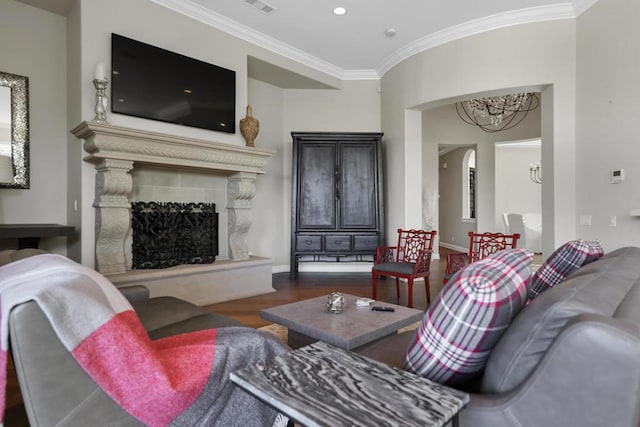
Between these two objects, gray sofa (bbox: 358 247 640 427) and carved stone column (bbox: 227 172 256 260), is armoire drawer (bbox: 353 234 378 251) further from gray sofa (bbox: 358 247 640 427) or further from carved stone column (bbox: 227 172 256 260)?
gray sofa (bbox: 358 247 640 427)

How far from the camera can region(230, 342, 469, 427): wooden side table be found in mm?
703

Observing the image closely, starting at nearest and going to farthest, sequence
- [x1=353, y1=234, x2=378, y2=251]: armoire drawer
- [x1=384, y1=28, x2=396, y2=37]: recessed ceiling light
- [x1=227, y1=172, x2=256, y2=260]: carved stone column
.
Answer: [x1=227, y1=172, x2=256, y2=260]: carved stone column
[x1=384, y1=28, x2=396, y2=37]: recessed ceiling light
[x1=353, y1=234, x2=378, y2=251]: armoire drawer

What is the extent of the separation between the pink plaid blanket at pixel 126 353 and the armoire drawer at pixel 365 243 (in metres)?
3.90

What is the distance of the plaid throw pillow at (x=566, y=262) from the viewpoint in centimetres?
163

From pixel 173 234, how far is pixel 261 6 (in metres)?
2.66

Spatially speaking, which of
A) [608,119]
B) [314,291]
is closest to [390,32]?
[608,119]

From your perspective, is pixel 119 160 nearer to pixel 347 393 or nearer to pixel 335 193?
pixel 335 193

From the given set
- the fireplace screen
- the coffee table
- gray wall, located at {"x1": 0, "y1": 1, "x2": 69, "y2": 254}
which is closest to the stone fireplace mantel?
the fireplace screen

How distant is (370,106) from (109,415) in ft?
17.4

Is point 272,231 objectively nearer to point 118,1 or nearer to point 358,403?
point 118,1

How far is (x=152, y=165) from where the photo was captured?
3633mm

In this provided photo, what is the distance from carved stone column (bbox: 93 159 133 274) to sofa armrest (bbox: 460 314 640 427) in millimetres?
3311

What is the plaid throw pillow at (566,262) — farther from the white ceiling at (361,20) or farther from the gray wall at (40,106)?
the gray wall at (40,106)

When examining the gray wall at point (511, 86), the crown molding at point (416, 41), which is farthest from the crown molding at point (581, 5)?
the gray wall at point (511, 86)
